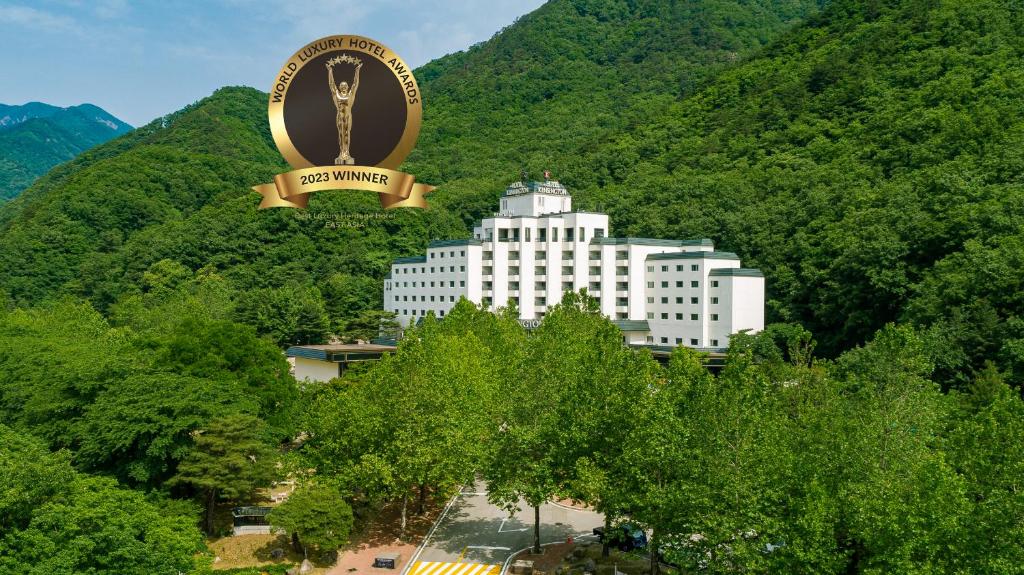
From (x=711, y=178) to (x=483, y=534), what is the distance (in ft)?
171

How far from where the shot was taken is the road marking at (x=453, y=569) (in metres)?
23.8

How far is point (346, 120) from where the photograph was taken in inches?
1361

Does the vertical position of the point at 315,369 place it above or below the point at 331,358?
below

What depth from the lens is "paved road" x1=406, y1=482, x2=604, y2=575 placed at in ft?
80.4

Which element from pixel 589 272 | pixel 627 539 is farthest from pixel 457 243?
pixel 627 539

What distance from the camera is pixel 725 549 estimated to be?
1878 cm

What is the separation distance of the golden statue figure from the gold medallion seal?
0.15 feet

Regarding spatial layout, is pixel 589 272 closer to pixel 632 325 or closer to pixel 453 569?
pixel 632 325

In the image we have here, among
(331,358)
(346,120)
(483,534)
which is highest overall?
(346,120)

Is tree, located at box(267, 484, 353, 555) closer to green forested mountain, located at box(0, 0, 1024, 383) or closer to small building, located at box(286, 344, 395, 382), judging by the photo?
small building, located at box(286, 344, 395, 382)

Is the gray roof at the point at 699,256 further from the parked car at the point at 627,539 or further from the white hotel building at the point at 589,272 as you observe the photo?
the parked car at the point at 627,539

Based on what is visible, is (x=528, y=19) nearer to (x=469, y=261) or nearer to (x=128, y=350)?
(x=469, y=261)

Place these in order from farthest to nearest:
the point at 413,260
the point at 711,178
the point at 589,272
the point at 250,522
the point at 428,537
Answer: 1. the point at 711,178
2. the point at 413,260
3. the point at 589,272
4. the point at 250,522
5. the point at 428,537

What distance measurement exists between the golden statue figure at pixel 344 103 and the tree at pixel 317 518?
604 inches
